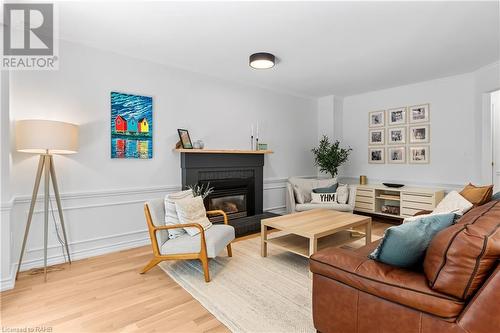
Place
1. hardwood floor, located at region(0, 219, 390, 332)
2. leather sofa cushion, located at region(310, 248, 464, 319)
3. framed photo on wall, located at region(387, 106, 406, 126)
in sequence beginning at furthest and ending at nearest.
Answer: framed photo on wall, located at region(387, 106, 406, 126), hardwood floor, located at region(0, 219, 390, 332), leather sofa cushion, located at region(310, 248, 464, 319)

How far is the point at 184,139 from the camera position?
3.94 meters

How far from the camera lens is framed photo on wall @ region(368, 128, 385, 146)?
17.9 feet

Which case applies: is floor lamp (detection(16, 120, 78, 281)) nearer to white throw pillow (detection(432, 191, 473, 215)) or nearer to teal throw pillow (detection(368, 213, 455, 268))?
teal throw pillow (detection(368, 213, 455, 268))

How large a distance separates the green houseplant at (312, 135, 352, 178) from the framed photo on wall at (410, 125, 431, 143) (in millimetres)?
1257

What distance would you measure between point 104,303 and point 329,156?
449 cm

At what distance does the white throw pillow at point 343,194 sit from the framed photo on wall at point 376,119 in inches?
66.5

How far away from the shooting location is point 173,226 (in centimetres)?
267

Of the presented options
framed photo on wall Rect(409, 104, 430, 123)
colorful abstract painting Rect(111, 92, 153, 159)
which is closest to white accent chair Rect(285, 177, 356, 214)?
framed photo on wall Rect(409, 104, 430, 123)

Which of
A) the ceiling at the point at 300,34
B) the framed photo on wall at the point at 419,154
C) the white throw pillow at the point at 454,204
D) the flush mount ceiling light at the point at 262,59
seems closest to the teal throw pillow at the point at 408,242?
the white throw pillow at the point at 454,204

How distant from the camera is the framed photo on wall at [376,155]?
215 inches

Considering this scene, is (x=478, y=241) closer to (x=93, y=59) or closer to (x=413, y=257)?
(x=413, y=257)

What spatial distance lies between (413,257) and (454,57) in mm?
3455

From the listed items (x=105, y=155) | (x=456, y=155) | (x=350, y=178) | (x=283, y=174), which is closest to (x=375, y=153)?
(x=350, y=178)

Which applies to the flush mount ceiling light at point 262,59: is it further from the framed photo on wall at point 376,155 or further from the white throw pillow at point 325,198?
the framed photo on wall at point 376,155
